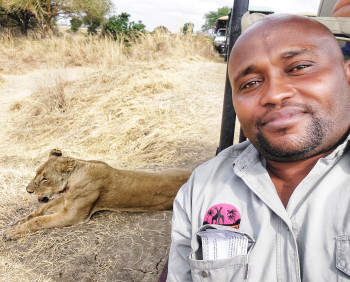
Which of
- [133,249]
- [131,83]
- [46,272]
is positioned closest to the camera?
[46,272]

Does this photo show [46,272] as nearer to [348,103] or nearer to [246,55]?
[246,55]

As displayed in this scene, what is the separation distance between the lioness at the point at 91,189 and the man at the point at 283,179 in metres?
2.05

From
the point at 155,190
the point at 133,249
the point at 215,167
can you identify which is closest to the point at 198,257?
the point at 215,167

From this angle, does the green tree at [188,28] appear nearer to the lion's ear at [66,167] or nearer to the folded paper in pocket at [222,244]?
the lion's ear at [66,167]

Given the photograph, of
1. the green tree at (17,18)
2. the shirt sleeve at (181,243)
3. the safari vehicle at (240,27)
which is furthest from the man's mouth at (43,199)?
the green tree at (17,18)

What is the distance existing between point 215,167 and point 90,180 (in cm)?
216

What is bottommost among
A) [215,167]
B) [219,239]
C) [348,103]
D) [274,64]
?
[219,239]

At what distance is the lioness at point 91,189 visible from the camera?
3.38 metres

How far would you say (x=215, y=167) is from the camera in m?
1.54

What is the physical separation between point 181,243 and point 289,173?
1.82 feet

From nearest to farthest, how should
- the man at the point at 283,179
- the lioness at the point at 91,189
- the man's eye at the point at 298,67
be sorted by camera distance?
the man at the point at 283,179 < the man's eye at the point at 298,67 < the lioness at the point at 91,189

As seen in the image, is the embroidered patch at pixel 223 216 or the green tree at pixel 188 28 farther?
the green tree at pixel 188 28

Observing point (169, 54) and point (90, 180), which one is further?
point (169, 54)

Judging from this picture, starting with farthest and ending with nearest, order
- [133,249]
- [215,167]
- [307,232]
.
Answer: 1. [133,249]
2. [215,167]
3. [307,232]
